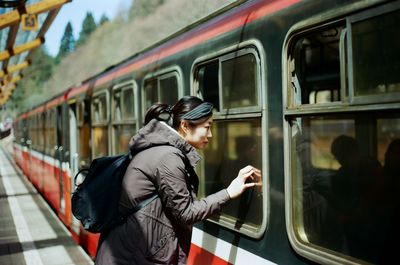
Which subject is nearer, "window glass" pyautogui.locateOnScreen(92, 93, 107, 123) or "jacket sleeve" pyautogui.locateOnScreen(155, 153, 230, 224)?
"jacket sleeve" pyautogui.locateOnScreen(155, 153, 230, 224)

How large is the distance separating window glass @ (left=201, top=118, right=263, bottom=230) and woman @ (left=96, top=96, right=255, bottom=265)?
0.31 m

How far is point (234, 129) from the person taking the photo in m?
2.84

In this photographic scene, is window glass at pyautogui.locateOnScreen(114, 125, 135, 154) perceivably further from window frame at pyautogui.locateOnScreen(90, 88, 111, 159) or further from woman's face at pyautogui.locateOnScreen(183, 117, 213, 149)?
woman's face at pyautogui.locateOnScreen(183, 117, 213, 149)

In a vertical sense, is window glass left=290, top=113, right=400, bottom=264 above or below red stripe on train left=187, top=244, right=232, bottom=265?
above

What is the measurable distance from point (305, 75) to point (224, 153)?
83cm

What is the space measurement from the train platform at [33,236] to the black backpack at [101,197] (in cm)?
404

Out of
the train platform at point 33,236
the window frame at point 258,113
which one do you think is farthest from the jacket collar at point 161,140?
the train platform at point 33,236

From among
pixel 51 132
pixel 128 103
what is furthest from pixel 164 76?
pixel 51 132

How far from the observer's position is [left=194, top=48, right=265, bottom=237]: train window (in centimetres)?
264

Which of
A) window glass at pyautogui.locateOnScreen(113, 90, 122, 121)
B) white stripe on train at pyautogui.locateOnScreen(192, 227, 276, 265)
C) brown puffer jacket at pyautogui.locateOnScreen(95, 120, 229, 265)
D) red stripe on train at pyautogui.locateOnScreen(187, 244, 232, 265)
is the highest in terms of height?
window glass at pyautogui.locateOnScreen(113, 90, 122, 121)

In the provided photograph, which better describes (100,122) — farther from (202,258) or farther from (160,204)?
(160,204)

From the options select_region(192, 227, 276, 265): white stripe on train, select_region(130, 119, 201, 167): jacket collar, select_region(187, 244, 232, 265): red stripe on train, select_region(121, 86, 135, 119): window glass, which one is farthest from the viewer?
select_region(121, 86, 135, 119): window glass

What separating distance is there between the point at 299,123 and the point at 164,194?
2.24 ft

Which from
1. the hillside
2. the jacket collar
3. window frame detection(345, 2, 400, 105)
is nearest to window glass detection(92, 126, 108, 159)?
the jacket collar
